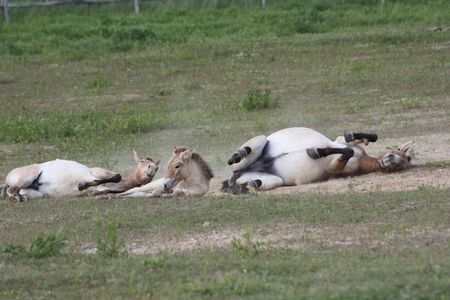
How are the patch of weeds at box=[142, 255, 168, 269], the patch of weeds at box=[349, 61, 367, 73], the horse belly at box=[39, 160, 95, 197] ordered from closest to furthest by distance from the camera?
1. the patch of weeds at box=[142, 255, 168, 269]
2. the horse belly at box=[39, 160, 95, 197]
3. the patch of weeds at box=[349, 61, 367, 73]

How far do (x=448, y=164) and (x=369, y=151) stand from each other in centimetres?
154

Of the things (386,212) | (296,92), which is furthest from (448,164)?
(296,92)

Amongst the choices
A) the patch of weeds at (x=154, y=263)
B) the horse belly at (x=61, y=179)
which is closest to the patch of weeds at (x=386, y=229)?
the patch of weeds at (x=154, y=263)

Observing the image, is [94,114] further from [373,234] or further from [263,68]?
[373,234]

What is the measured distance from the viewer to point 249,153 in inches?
472

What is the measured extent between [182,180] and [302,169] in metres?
1.18

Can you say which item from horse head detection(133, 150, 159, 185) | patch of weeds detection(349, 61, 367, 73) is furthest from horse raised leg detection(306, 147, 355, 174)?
patch of weeds detection(349, 61, 367, 73)

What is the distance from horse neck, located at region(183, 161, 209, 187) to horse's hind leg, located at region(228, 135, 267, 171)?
13.1 inches

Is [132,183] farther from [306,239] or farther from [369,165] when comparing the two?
[306,239]

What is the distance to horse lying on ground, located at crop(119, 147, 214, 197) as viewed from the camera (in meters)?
11.4

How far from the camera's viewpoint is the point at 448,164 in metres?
11.7

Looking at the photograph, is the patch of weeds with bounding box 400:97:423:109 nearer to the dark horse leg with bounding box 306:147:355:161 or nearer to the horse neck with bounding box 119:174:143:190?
the dark horse leg with bounding box 306:147:355:161

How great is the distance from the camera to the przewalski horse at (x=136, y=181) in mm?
11703

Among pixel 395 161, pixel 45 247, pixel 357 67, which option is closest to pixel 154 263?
pixel 45 247
